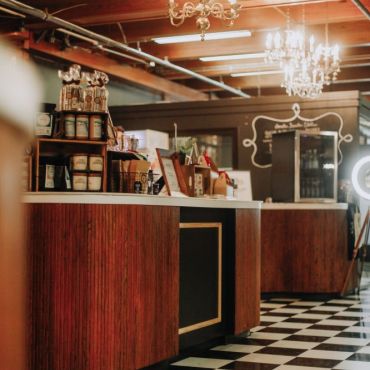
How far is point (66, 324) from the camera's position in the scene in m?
3.70

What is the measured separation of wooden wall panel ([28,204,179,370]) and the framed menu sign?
0.96m

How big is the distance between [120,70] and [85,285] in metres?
8.22

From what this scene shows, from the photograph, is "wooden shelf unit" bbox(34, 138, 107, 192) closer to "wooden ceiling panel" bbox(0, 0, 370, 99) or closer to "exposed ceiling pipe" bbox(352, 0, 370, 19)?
"wooden ceiling panel" bbox(0, 0, 370, 99)

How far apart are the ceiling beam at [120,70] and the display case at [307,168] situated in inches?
128

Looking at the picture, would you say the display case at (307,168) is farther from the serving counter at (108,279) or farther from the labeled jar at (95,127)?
the labeled jar at (95,127)

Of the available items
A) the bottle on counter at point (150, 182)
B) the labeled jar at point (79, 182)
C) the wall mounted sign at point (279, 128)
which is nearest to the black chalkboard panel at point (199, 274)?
the bottle on counter at point (150, 182)

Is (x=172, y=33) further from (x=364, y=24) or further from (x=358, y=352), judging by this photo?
(x=358, y=352)

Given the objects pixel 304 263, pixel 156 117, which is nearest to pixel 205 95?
pixel 156 117

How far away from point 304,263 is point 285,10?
9.93ft

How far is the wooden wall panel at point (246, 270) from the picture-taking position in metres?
5.44

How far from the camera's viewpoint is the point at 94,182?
4066 millimetres

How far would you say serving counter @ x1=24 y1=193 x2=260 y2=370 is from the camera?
3.69 meters

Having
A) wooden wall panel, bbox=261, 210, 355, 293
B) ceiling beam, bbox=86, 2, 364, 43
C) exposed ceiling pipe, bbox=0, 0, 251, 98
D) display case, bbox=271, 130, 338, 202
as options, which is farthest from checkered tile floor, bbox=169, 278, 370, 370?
exposed ceiling pipe, bbox=0, 0, 251, 98

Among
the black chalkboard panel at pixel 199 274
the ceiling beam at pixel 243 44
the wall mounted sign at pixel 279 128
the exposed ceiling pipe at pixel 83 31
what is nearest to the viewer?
the black chalkboard panel at pixel 199 274
